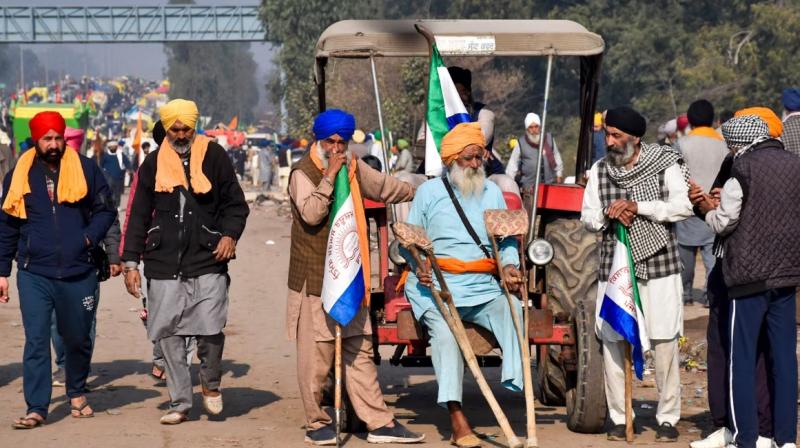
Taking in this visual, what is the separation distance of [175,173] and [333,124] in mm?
1155

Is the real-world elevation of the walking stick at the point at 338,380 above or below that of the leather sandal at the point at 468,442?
above

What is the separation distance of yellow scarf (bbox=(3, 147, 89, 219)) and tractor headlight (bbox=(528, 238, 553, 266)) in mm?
2713

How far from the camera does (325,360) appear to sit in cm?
830

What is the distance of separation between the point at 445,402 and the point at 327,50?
2.79 meters

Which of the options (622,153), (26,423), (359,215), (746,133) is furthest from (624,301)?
A: (26,423)

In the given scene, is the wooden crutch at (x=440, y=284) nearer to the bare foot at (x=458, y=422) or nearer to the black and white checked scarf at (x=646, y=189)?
the bare foot at (x=458, y=422)

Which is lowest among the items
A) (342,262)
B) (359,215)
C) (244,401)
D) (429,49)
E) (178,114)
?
(244,401)

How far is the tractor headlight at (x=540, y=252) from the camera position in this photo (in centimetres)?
846

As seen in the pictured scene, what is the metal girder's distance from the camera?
342 feet

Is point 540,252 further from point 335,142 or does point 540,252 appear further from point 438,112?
point 335,142

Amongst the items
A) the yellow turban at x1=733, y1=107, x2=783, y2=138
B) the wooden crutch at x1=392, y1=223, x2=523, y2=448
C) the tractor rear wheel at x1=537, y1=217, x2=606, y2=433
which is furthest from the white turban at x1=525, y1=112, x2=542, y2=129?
the wooden crutch at x1=392, y1=223, x2=523, y2=448

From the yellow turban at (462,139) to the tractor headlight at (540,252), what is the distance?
27.4 inches

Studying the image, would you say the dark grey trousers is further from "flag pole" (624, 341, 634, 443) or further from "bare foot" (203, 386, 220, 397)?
"flag pole" (624, 341, 634, 443)

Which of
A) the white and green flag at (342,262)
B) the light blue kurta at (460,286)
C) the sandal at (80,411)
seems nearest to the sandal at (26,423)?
the sandal at (80,411)
